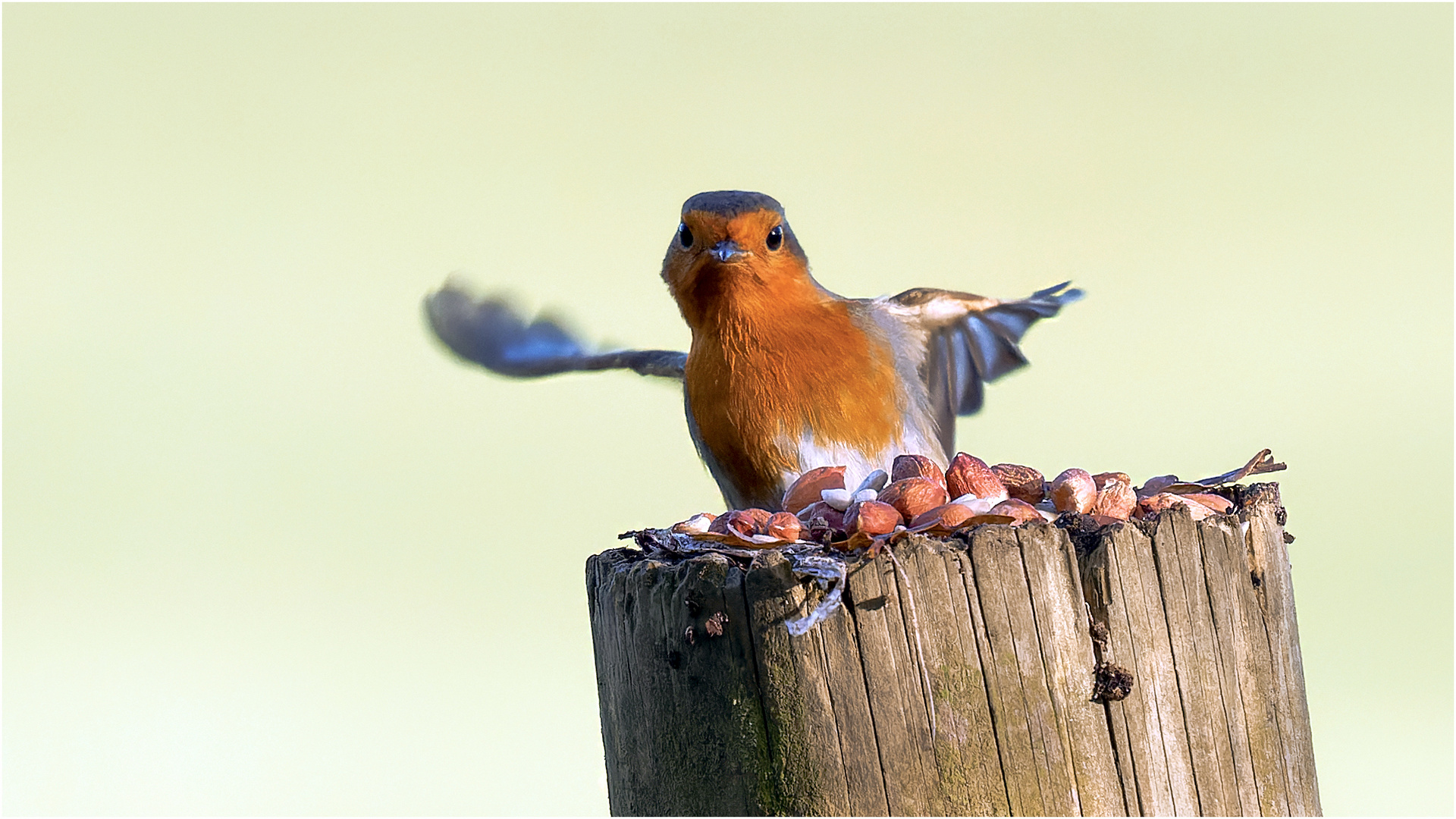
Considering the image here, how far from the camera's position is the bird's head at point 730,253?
4.22 metres

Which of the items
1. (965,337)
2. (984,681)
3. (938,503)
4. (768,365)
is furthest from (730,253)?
(984,681)

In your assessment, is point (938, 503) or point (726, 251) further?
point (726, 251)

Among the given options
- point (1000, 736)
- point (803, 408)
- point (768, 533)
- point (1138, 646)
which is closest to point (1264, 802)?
point (1138, 646)

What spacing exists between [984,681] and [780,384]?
2.01m

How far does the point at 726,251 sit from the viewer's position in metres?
4.19

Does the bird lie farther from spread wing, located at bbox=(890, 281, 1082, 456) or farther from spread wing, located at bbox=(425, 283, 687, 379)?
spread wing, located at bbox=(425, 283, 687, 379)

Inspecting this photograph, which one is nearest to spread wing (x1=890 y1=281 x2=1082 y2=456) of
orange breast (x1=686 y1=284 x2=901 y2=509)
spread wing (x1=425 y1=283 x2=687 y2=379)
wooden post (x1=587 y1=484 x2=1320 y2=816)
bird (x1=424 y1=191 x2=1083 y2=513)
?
bird (x1=424 y1=191 x2=1083 y2=513)

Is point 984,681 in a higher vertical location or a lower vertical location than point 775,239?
lower

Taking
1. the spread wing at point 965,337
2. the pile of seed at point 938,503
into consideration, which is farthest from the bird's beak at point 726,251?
the pile of seed at point 938,503

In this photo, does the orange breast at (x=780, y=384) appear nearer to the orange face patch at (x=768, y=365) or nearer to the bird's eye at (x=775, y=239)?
the orange face patch at (x=768, y=365)

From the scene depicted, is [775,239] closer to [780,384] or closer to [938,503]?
[780,384]

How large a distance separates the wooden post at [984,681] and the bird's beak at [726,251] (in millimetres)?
1629

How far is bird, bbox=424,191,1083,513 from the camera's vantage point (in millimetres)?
4344

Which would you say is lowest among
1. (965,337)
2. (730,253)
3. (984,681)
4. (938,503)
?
(984,681)
